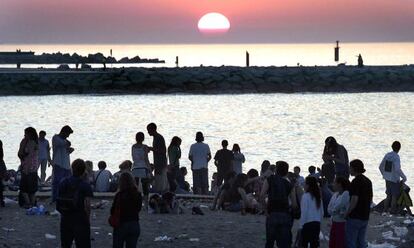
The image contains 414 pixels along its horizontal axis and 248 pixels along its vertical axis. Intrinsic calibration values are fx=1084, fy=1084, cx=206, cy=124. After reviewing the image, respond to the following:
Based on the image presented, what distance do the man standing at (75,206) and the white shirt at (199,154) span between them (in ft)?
30.5

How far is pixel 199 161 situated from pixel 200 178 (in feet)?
1.52

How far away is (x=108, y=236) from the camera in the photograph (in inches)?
622

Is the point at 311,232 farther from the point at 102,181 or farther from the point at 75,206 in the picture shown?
the point at 102,181

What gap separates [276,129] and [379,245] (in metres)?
43.3

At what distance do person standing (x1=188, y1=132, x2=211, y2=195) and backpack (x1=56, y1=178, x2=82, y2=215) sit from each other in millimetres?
9209

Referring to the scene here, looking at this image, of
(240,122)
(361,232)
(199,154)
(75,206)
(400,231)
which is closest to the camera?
(75,206)

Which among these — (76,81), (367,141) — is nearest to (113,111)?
(76,81)

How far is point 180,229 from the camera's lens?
649 inches

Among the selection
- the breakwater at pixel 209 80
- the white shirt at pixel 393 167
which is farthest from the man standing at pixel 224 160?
the breakwater at pixel 209 80

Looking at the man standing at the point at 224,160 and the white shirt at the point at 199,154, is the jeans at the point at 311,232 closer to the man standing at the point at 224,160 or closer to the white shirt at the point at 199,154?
the man standing at the point at 224,160

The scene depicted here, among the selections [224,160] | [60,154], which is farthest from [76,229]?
[224,160]

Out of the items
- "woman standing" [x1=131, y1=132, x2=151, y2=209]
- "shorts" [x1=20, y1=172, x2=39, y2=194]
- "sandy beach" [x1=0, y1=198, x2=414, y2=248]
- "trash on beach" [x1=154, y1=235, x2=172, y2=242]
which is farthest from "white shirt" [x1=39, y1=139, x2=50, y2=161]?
"trash on beach" [x1=154, y1=235, x2=172, y2=242]

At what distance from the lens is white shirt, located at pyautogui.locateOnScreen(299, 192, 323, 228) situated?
13.0m

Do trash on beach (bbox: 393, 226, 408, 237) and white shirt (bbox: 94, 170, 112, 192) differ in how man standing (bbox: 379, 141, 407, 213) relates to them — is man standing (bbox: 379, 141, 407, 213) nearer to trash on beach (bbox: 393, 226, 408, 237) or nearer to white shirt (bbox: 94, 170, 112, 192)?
trash on beach (bbox: 393, 226, 408, 237)
